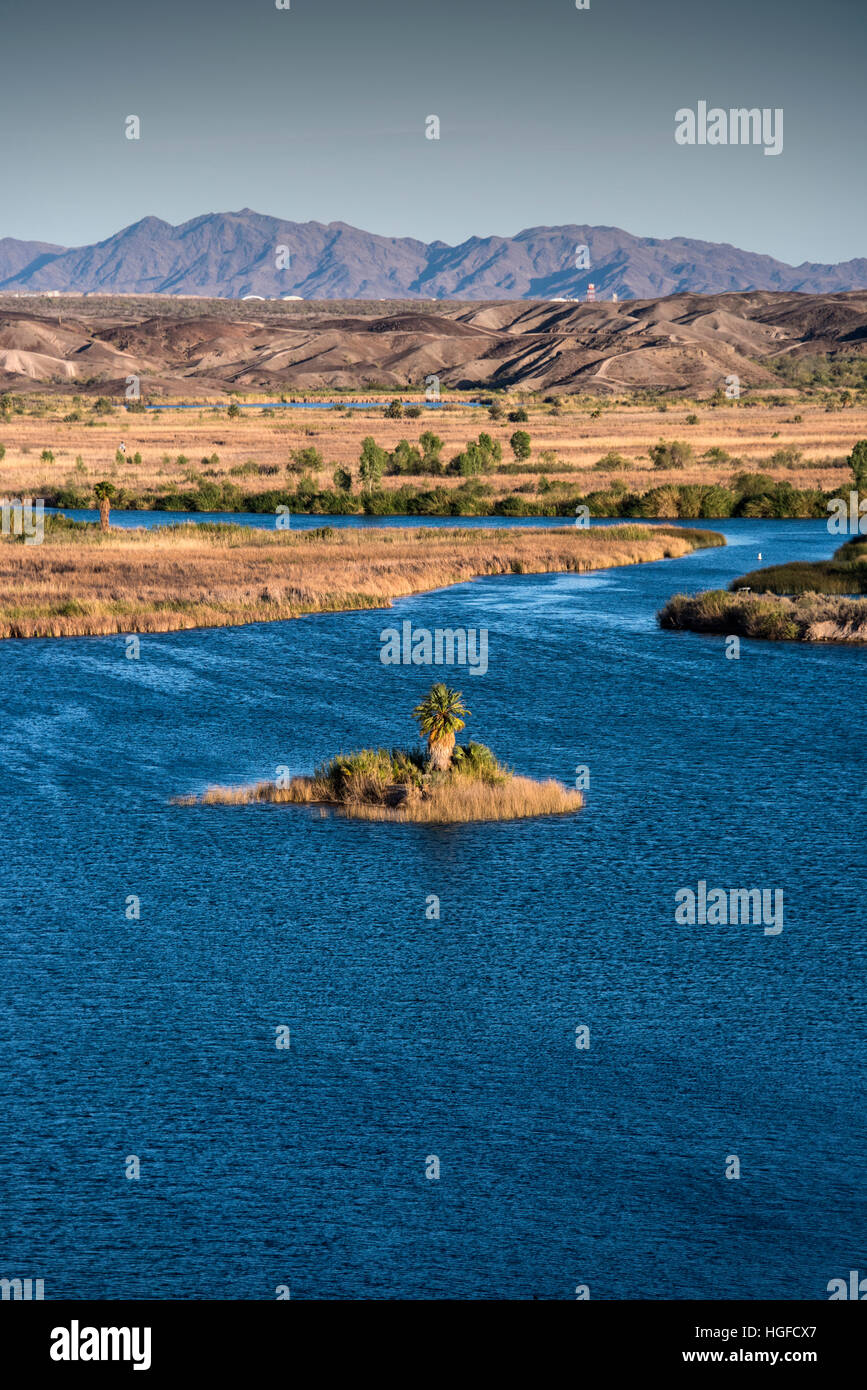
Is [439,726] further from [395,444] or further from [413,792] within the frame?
[395,444]

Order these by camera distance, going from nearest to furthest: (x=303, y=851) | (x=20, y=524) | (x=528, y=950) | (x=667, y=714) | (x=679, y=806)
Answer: (x=528, y=950) < (x=303, y=851) < (x=679, y=806) < (x=667, y=714) < (x=20, y=524)

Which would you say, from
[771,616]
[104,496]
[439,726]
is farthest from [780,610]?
[104,496]

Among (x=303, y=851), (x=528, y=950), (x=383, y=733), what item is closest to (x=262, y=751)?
(x=383, y=733)

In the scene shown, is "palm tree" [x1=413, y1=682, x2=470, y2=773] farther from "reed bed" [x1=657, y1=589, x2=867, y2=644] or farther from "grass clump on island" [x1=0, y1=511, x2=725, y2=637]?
"grass clump on island" [x1=0, y1=511, x2=725, y2=637]

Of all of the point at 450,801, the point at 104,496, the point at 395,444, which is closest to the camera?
the point at 450,801

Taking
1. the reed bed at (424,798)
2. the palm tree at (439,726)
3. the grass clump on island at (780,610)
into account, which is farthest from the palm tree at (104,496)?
the palm tree at (439,726)

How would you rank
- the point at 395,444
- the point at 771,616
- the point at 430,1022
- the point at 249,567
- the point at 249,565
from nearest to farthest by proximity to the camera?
1. the point at 430,1022
2. the point at 771,616
3. the point at 249,567
4. the point at 249,565
5. the point at 395,444

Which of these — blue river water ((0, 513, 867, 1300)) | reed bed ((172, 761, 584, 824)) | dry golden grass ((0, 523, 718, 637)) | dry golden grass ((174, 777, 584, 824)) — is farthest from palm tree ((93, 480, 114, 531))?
dry golden grass ((174, 777, 584, 824))
